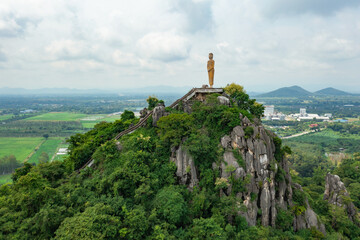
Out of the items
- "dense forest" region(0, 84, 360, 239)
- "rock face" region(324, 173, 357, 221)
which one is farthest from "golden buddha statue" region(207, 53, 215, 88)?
"rock face" region(324, 173, 357, 221)

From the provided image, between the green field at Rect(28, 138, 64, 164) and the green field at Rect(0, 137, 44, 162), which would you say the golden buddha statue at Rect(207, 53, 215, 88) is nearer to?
the green field at Rect(28, 138, 64, 164)

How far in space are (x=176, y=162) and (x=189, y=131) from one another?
3654mm

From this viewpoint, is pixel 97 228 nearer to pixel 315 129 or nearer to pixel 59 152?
pixel 59 152

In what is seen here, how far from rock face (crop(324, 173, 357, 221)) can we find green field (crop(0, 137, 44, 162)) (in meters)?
103

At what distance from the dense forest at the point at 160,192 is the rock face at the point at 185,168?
0.51ft

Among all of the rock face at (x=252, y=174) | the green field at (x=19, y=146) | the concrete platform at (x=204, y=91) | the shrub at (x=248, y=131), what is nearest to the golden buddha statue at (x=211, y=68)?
the concrete platform at (x=204, y=91)

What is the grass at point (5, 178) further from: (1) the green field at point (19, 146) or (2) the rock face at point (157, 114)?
(2) the rock face at point (157, 114)

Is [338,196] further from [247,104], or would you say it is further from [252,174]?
[252,174]

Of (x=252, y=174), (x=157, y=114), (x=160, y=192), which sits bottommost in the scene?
(x=160, y=192)

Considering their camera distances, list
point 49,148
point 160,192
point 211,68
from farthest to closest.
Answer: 1. point 49,148
2. point 211,68
3. point 160,192

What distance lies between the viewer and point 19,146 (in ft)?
329

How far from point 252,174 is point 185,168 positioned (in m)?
6.84

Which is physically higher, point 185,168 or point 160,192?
point 185,168

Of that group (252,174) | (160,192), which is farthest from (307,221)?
(160,192)
